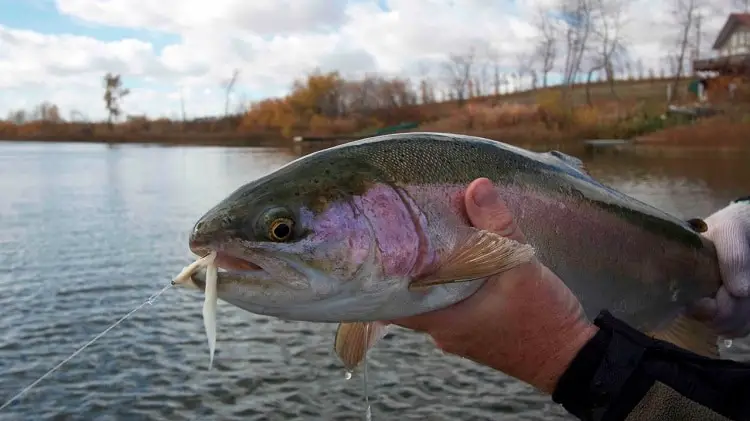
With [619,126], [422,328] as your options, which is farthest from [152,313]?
[619,126]

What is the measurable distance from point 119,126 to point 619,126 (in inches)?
3442

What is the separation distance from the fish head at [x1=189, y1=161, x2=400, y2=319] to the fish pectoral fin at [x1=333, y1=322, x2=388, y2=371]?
554 millimetres

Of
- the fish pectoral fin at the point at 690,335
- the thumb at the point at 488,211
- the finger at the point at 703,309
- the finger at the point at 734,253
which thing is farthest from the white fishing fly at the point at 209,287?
the finger at the point at 734,253

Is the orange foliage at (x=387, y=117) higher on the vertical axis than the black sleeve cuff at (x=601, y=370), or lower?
higher

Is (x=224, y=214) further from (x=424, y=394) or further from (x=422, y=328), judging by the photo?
(x=424, y=394)

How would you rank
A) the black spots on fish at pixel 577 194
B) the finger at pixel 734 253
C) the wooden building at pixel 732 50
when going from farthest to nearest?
1. the wooden building at pixel 732 50
2. the finger at pixel 734 253
3. the black spots on fish at pixel 577 194

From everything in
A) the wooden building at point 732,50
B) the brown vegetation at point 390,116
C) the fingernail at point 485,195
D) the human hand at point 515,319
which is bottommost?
the human hand at point 515,319

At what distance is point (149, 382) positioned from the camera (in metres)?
8.85

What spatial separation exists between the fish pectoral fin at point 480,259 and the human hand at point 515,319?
0.07 meters

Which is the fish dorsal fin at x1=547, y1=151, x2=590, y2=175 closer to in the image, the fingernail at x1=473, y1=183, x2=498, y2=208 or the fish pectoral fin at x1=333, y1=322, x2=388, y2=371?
the fingernail at x1=473, y1=183, x2=498, y2=208

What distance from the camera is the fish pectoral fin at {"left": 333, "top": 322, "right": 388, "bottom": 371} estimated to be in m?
2.89

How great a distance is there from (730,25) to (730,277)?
84.1 m

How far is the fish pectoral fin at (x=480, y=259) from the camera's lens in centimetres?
235

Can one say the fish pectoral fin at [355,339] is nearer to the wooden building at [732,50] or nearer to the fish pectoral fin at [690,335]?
the fish pectoral fin at [690,335]
